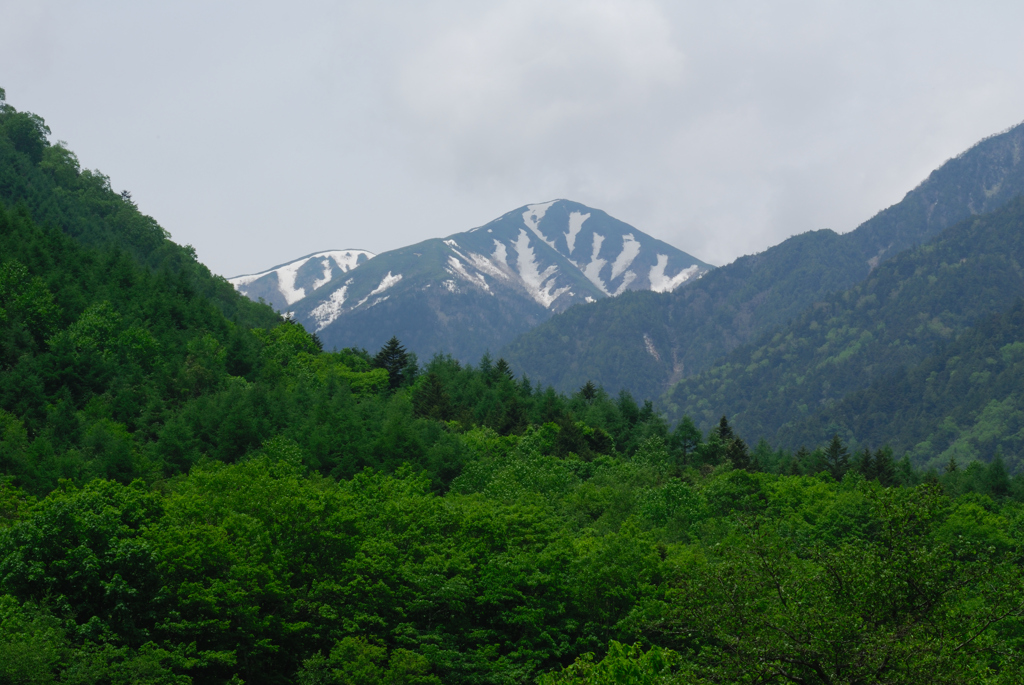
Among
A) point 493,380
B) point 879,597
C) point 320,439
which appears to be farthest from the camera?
point 493,380

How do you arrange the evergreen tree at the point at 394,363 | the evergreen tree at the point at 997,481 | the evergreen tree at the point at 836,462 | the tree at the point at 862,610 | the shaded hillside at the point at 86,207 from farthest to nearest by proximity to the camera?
the shaded hillside at the point at 86,207, the evergreen tree at the point at 394,363, the evergreen tree at the point at 836,462, the evergreen tree at the point at 997,481, the tree at the point at 862,610

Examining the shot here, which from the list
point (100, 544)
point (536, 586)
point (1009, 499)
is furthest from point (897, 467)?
point (100, 544)

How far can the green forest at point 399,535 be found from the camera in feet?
91.9

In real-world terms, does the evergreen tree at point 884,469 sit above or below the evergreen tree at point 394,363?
below

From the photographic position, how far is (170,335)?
10656cm

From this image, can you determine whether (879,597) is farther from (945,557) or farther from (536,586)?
(536,586)

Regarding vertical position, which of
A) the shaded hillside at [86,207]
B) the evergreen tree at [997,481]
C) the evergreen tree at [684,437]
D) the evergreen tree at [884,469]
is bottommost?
the evergreen tree at [997,481]

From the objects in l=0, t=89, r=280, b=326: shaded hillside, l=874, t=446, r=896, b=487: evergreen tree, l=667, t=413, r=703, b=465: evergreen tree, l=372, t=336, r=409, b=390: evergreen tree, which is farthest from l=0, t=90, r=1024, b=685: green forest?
l=0, t=89, r=280, b=326: shaded hillside

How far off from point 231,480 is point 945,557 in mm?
43809

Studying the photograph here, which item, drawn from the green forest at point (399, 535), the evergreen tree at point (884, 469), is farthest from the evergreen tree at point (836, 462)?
the evergreen tree at point (884, 469)

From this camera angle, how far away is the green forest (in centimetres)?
2800

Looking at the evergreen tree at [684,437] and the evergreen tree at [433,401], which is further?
the evergreen tree at [684,437]

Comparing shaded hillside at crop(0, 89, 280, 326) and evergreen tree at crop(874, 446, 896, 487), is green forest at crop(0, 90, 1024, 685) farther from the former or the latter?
shaded hillside at crop(0, 89, 280, 326)

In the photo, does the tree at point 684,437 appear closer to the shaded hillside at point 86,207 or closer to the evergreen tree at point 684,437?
the evergreen tree at point 684,437
